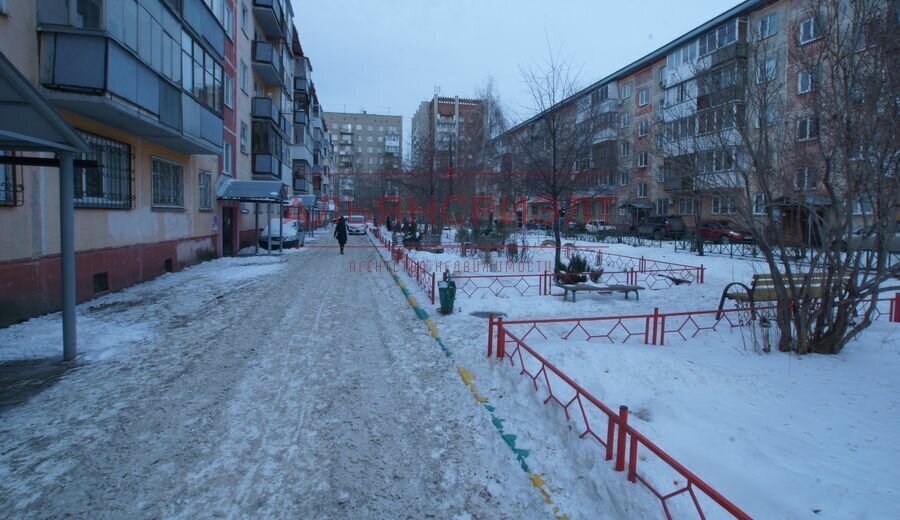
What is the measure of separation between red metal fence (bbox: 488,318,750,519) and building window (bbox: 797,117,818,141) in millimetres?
4983

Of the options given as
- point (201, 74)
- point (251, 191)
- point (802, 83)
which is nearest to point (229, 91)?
point (251, 191)

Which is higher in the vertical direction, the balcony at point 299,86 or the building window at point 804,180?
the balcony at point 299,86

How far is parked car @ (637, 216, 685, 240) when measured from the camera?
33750 millimetres

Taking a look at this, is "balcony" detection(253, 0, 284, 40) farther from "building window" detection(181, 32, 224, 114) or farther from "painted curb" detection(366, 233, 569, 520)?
"painted curb" detection(366, 233, 569, 520)

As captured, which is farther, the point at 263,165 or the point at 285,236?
the point at 263,165

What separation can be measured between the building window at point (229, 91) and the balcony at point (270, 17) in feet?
20.2

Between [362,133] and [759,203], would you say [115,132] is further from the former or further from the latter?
[362,133]

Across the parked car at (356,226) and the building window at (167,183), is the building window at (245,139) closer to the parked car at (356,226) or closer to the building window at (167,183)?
the building window at (167,183)

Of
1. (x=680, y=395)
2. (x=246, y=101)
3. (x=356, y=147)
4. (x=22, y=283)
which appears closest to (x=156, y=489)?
(x=680, y=395)

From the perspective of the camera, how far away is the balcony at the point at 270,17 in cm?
2594

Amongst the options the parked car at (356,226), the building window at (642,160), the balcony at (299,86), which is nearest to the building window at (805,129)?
the building window at (642,160)

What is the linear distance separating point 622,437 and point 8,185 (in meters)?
9.79

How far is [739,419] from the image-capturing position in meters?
4.62

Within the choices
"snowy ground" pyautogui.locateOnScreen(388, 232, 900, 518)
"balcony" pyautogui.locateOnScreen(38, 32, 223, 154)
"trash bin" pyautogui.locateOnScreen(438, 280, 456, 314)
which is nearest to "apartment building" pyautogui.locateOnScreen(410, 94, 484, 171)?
"balcony" pyautogui.locateOnScreen(38, 32, 223, 154)
